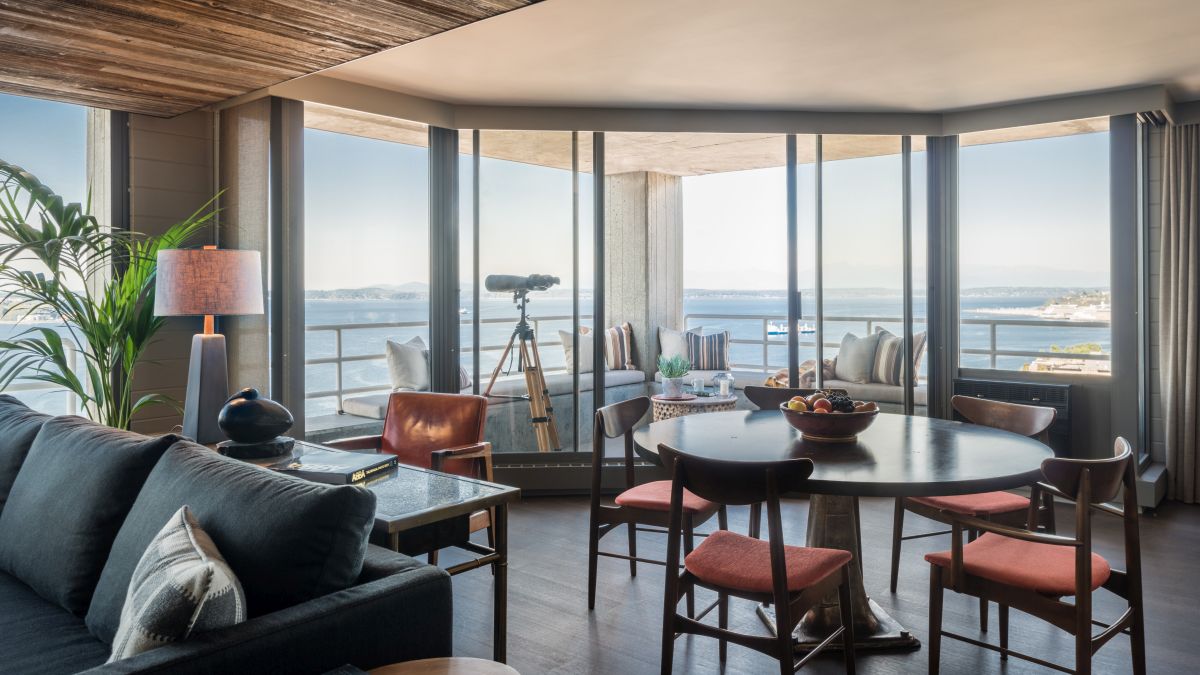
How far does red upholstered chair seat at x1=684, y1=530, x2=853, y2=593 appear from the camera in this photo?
2.23 meters

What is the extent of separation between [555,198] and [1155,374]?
4108mm

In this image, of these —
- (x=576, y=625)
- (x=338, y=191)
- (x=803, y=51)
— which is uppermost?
(x=803, y=51)

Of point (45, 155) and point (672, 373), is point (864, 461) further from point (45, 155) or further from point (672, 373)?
point (45, 155)

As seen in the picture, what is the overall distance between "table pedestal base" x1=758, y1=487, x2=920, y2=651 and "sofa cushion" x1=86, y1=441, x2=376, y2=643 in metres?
1.87

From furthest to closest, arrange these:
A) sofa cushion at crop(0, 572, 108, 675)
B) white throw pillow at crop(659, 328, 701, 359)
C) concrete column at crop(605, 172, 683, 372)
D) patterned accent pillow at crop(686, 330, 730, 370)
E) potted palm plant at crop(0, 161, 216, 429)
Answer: patterned accent pillow at crop(686, 330, 730, 370)
white throw pillow at crop(659, 328, 701, 359)
concrete column at crop(605, 172, 683, 372)
potted palm plant at crop(0, 161, 216, 429)
sofa cushion at crop(0, 572, 108, 675)

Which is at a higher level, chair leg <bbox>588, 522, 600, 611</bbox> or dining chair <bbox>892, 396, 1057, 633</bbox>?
dining chair <bbox>892, 396, 1057, 633</bbox>

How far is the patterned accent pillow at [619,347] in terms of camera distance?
5.47m

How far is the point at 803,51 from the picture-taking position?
3.85 meters

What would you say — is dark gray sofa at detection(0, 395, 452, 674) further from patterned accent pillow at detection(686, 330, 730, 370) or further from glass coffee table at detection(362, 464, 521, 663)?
patterned accent pillow at detection(686, 330, 730, 370)

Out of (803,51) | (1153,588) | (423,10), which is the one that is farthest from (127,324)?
(1153,588)

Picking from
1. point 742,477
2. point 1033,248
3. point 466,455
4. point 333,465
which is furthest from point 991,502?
point 1033,248

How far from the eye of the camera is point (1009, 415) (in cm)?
331

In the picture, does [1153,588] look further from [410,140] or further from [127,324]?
[127,324]

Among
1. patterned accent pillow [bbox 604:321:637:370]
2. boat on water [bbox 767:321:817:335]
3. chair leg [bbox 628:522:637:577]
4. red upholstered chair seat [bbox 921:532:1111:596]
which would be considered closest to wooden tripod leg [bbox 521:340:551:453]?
patterned accent pillow [bbox 604:321:637:370]
